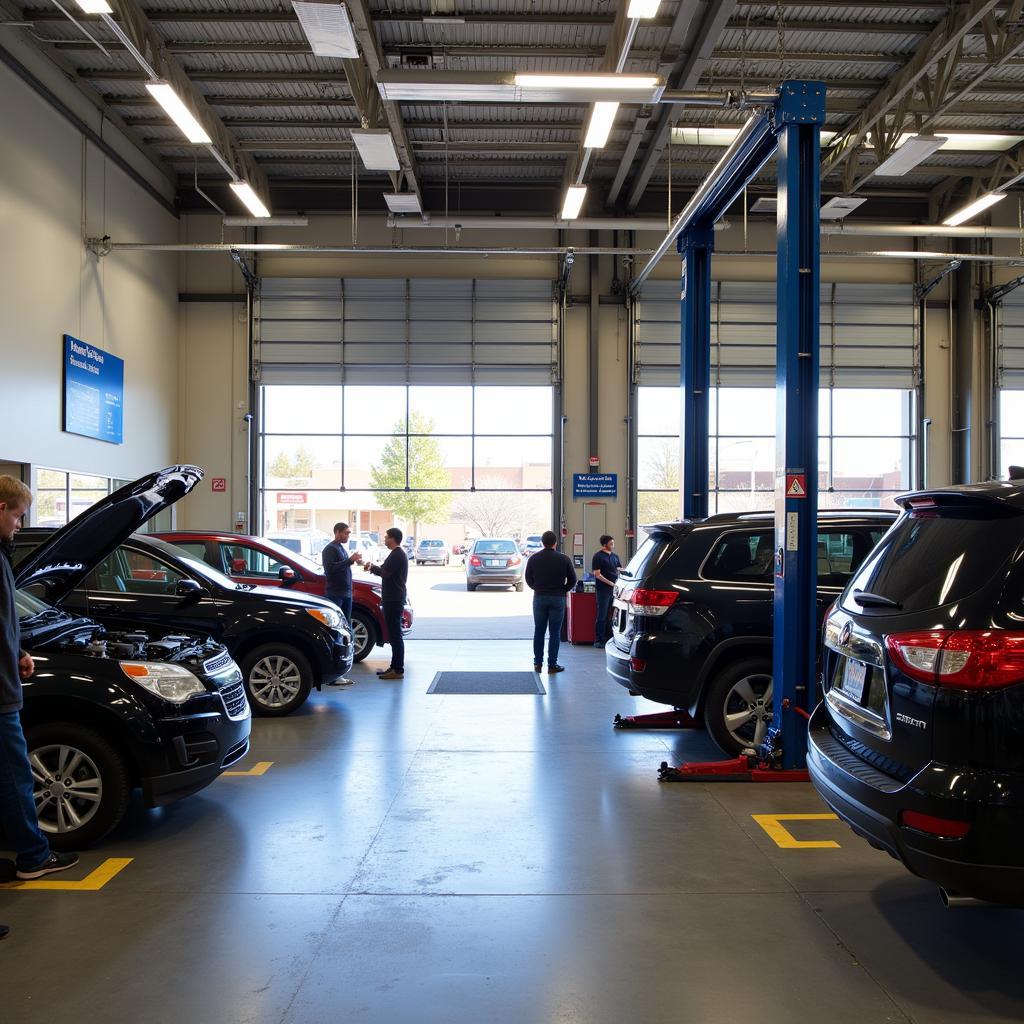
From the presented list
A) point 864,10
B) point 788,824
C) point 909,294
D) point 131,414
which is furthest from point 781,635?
point 909,294

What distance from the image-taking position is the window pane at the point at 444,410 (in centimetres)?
1642

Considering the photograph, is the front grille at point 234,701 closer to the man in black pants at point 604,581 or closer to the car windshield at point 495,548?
the man in black pants at point 604,581

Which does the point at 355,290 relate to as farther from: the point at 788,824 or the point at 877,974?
the point at 877,974

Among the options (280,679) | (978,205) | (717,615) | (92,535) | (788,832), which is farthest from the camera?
(978,205)

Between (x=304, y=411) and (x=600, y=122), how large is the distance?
8803 millimetres

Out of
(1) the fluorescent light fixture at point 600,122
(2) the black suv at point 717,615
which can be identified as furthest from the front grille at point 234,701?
(1) the fluorescent light fixture at point 600,122

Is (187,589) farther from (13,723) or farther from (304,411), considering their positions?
(304,411)

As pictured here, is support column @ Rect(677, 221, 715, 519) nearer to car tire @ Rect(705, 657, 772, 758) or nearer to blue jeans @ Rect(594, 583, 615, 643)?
car tire @ Rect(705, 657, 772, 758)

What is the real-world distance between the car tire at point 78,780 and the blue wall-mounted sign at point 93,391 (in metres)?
8.61

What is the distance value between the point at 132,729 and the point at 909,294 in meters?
16.5

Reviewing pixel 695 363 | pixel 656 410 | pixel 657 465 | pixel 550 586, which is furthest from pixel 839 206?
pixel 550 586

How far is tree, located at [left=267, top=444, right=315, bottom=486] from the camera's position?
16375 mm

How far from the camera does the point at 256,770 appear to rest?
6152 millimetres

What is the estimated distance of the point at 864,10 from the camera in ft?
34.5
